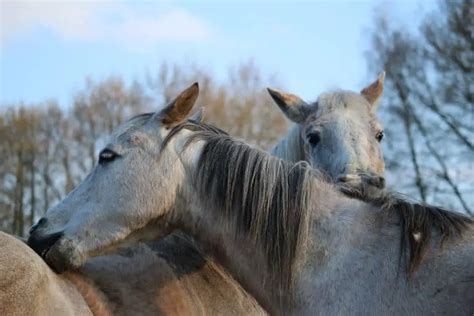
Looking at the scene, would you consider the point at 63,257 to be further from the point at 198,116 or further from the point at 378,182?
the point at 378,182

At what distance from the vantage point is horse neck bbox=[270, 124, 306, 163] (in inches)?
281

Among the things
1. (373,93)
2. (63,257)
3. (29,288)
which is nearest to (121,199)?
(63,257)

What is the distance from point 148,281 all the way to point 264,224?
96 centimetres

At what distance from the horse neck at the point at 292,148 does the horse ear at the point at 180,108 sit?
266cm

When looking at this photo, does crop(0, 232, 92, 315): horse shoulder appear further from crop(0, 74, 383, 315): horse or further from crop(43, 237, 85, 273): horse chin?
crop(43, 237, 85, 273): horse chin

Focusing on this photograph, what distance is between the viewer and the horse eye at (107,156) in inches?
182

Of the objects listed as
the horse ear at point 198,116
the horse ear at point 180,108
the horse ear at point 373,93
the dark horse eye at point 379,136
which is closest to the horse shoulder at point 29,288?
the horse ear at point 180,108

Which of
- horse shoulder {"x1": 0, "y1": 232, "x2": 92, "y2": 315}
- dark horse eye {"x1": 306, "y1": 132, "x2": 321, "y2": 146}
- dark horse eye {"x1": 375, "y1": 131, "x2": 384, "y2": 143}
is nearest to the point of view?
horse shoulder {"x1": 0, "y1": 232, "x2": 92, "y2": 315}

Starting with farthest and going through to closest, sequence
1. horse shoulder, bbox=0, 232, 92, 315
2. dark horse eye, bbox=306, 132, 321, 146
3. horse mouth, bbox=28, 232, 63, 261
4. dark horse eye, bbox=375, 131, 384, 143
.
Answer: dark horse eye, bbox=375, 131, 384, 143 < dark horse eye, bbox=306, 132, 321, 146 < horse mouth, bbox=28, 232, 63, 261 < horse shoulder, bbox=0, 232, 92, 315

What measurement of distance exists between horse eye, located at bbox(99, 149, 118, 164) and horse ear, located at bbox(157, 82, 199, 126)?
396 mm

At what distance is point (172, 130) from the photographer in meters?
4.56

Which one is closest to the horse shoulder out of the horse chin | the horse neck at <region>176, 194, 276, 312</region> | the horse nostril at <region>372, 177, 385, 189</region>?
the horse chin

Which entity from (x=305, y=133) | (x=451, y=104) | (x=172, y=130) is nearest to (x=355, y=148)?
(x=305, y=133)

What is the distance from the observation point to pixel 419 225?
3836mm
